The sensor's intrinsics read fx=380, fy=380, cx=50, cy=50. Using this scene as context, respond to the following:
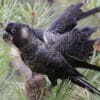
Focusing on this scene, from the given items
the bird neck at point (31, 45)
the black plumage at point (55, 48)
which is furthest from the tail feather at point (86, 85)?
the bird neck at point (31, 45)

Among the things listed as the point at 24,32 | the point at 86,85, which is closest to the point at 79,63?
the point at 86,85

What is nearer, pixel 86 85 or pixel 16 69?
pixel 86 85

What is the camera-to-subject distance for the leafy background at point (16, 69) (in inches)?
29.1

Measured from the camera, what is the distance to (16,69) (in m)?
0.86

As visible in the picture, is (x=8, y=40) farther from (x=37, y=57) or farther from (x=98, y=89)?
(x=98, y=89)

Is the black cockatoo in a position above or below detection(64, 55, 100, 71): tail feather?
above

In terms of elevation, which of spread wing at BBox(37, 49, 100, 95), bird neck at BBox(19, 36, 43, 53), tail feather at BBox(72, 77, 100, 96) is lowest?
tail feather at BBox(72, 77, 100, 96)

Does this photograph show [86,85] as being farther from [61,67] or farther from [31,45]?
[31,45]

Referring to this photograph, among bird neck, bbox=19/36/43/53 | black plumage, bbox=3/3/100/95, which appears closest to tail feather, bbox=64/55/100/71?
black plumage, bbox=3/3/100/95

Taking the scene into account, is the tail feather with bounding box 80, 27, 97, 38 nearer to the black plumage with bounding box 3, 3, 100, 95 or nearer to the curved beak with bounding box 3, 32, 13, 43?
the black plumage with bounding box 3, 3, 100, 95

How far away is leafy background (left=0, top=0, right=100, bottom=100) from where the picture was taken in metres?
0.74

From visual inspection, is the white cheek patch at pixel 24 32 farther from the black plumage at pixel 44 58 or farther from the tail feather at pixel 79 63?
the tail feather at pixel 79 63

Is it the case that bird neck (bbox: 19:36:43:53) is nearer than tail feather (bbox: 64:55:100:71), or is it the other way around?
tail feather (bbox: 64:55:100:71)

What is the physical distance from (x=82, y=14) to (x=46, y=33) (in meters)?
0.09
